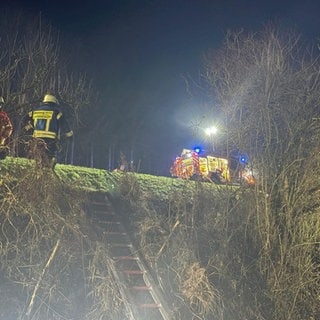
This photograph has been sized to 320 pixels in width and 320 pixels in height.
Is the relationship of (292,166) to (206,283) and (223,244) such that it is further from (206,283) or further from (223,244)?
(206,283)

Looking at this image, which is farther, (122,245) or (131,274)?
(122,245)

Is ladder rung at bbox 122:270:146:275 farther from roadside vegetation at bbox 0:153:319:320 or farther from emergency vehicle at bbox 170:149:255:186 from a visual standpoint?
emergency vehicle at bbox 170:149:255:186

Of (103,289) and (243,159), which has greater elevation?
(243,159)

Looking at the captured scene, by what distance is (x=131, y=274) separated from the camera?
23.0ft

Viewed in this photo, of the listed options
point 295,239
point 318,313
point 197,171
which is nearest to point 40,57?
point 197,171

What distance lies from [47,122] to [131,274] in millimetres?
3869

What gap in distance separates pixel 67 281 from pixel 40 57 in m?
10.1

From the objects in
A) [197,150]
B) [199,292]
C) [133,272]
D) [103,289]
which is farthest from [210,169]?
[103,289]

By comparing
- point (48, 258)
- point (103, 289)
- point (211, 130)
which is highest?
point (211, 130)

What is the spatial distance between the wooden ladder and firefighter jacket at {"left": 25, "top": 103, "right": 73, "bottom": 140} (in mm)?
1854

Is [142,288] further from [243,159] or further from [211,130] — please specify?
[211,130]

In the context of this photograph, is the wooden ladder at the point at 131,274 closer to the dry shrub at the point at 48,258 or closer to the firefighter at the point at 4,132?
the dry shrub at the point at 48,258

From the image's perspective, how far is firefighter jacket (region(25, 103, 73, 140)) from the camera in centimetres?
888

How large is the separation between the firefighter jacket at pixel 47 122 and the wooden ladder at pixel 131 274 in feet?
6.08
